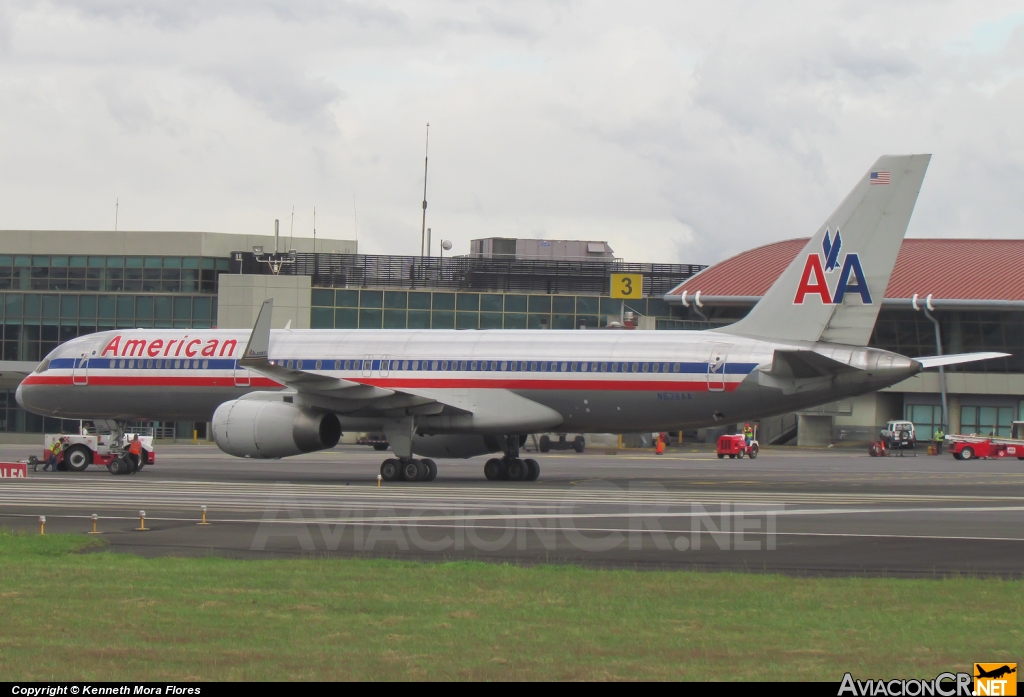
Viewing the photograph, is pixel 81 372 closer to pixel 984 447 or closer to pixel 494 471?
pixel 494 471

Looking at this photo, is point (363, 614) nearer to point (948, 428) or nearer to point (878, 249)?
point (878, 249)

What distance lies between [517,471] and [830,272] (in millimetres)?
10243

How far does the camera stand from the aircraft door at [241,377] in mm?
36031

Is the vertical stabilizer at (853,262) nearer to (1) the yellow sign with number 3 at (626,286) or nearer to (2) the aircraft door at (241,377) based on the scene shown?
(2) the aircraft door at (241,377)

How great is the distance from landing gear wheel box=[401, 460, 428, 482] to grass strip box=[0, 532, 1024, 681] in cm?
1772

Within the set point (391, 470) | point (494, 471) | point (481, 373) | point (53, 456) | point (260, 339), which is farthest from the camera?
point (53, 456)

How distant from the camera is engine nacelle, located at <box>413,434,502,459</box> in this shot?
35.5 meters

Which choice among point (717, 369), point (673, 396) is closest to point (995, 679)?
point (717, 369)

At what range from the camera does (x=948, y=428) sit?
80312mm

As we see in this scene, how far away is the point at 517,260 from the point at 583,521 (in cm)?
6089

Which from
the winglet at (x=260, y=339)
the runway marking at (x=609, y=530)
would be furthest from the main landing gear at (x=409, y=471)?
the runway marking at (x=609, y=530)

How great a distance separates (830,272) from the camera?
102 ft

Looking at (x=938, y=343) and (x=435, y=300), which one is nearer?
(x=435, y=300)

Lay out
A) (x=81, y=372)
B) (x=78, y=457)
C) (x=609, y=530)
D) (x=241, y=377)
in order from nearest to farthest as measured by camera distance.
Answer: (x=609, y=530) → (x=241, y=377) → (x=81, y=372) → (x=78, y=457)
